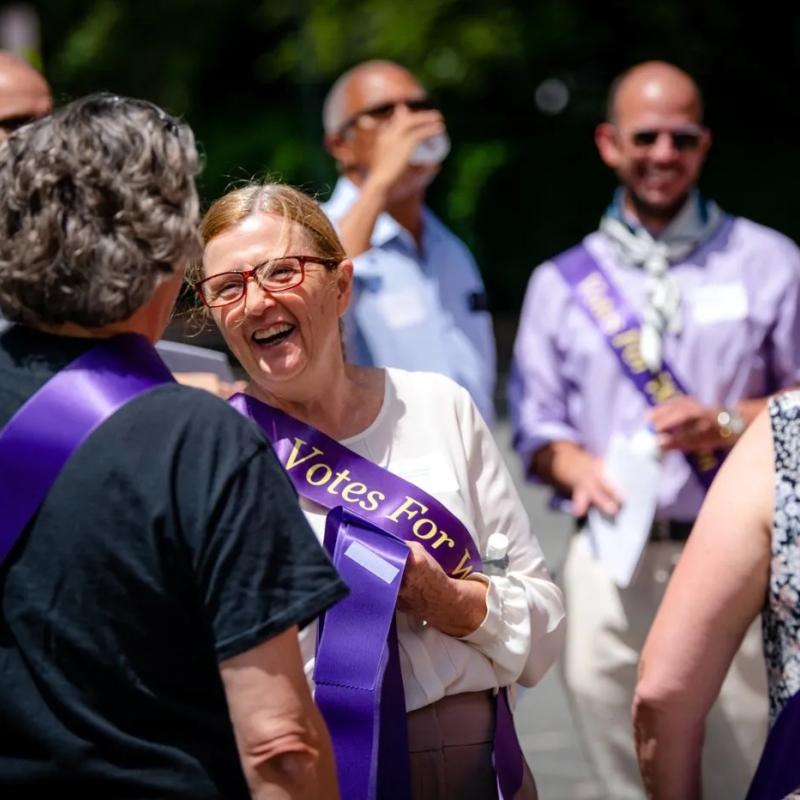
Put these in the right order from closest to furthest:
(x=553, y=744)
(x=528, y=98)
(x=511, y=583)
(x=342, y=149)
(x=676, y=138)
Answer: (x=511, y=583), (x=676, y=138), (x=342, y=149), (x=553, y=744), (x=528, y=98)

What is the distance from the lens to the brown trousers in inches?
112

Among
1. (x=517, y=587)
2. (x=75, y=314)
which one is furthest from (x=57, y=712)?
(x=517, y=587)

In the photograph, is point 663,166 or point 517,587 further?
point 663,166

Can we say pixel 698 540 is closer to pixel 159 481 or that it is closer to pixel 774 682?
pixel 774 682

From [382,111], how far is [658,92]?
837mm

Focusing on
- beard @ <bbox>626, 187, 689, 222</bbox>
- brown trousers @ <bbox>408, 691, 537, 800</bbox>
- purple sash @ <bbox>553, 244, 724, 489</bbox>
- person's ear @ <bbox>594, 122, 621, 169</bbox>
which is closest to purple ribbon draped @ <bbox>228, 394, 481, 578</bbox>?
brown trousers @ <bbox>408, 691, 537, 800</bbox>

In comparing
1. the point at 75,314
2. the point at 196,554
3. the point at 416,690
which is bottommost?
the point at 416,690

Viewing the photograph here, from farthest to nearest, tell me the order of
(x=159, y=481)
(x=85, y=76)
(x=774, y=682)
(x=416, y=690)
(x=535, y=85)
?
(x=85, y=76) < (x=535, y=85) < (x=416, y=690) < (x=774, y=682) < (x=159, y=481)

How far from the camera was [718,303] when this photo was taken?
465 cm

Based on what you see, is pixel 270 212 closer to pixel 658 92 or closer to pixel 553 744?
pixel 658 92

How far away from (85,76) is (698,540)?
21.7 meters

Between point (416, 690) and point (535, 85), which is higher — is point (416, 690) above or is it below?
below

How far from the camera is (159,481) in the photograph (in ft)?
6.86

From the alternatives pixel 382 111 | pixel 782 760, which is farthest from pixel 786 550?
pixel 382 111
